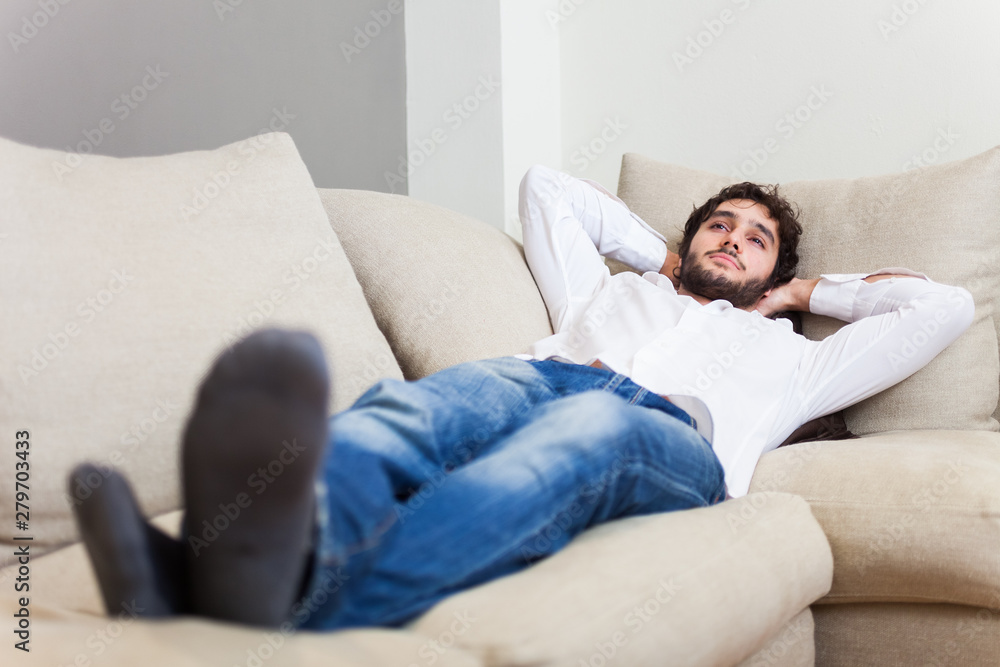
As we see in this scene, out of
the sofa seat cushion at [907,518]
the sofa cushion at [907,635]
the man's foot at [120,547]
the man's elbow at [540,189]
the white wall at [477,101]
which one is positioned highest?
the white wall at [477,101]

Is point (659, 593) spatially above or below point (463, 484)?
below

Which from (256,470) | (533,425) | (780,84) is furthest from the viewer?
(780,84)

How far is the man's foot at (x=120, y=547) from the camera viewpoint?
0.58 meters

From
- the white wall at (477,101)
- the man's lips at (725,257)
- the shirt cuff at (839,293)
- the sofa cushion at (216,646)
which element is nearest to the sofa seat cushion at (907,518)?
the shirt cuff at (839,293)

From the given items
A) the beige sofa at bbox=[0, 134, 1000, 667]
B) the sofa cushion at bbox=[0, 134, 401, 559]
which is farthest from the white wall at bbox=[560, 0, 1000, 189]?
the sofa cushion at bbox=[0, 134, 401, 559]

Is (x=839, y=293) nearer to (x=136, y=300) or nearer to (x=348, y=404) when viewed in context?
(x=348, y=404)

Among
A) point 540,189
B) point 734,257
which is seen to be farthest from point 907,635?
point 540,189

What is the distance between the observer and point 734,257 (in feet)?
5.29

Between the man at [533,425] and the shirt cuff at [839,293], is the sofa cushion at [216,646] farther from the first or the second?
the shirt cuff at [839,293]

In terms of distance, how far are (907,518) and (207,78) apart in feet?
5.89

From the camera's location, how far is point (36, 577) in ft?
2.87

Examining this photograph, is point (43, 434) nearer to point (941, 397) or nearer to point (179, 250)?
point (179, 250)

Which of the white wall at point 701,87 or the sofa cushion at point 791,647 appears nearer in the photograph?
the sofa cushion at point 791,647

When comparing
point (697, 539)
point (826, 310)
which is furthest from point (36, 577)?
point (826, 310)
